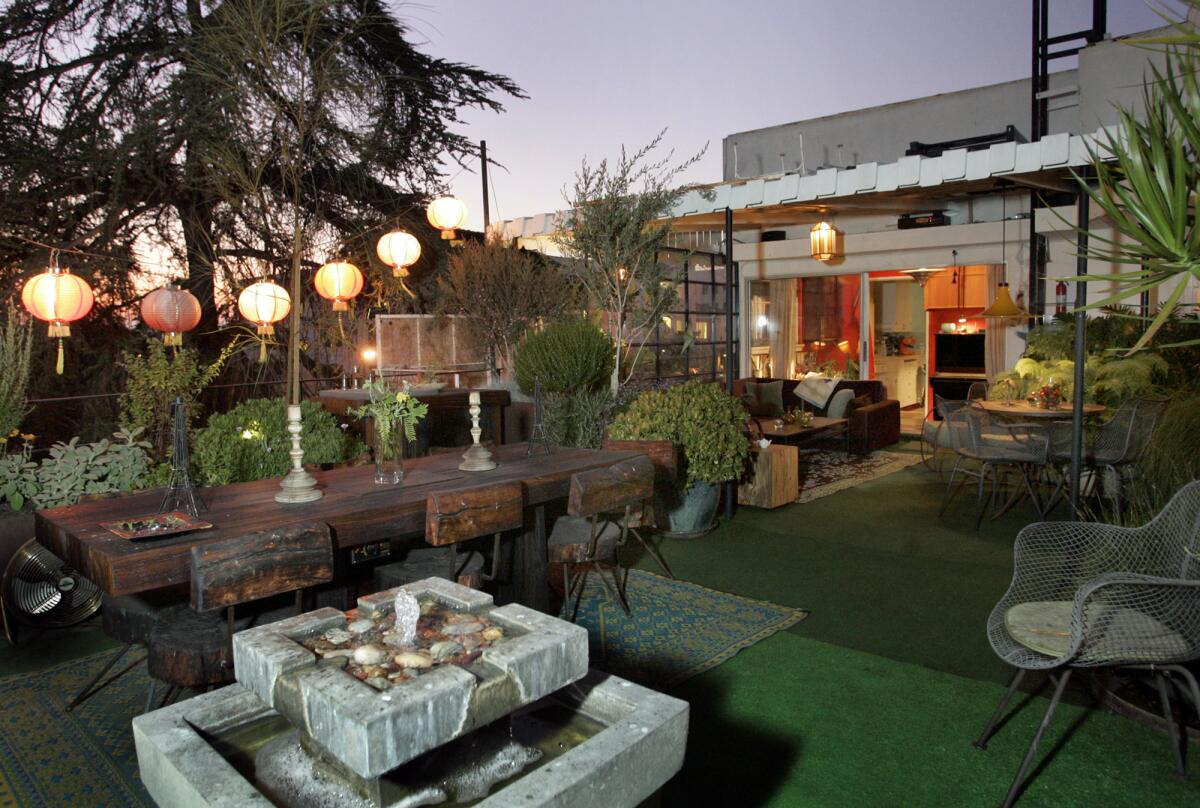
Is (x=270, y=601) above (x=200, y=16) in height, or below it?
below

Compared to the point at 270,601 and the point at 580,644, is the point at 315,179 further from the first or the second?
the point at 580,644

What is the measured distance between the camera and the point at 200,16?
8734 mm

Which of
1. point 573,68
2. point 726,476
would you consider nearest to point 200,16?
point 573,68

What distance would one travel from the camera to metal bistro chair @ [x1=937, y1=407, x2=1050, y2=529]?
597 cm

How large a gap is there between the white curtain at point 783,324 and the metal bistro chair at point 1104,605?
34.3ft

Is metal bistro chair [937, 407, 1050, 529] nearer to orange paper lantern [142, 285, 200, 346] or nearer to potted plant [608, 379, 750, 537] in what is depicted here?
potted plant [608, 379, 750, 537]

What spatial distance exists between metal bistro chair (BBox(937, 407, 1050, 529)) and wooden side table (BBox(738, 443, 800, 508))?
47.6 inches

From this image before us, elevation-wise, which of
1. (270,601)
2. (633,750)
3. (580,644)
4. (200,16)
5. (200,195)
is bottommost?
(270,601)

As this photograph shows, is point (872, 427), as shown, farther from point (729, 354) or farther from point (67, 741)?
point (67, 741)

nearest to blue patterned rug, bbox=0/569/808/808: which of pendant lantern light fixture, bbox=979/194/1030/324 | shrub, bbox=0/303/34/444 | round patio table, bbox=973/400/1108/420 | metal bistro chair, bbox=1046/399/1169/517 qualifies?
shrub, bbox=0/303/34/444

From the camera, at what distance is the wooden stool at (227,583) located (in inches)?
97.3

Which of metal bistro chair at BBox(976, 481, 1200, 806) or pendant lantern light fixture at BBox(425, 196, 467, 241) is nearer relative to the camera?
metal bistro chair at BBox(976, 481, 1200, 806)

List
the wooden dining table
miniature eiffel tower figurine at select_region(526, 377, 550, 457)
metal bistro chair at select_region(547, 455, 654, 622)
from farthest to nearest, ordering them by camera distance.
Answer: miniature eiffel tower figurine at select_region(526, 377, 550, 457) → metal bistro chair at select_region(547, 455, 654, 622) → the wooden dining table

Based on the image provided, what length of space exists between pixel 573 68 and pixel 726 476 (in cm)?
870
